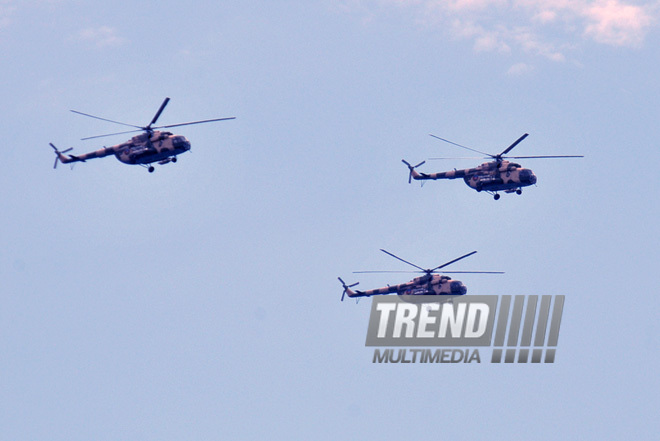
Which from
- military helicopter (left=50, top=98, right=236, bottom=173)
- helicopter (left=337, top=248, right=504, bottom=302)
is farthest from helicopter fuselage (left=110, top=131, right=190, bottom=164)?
helicopter (left=337, top=248, right=504, bottom=302)

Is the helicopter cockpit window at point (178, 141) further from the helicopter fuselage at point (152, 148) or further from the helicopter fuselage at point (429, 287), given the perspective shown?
the helicopter fuselage at point (429, 287)

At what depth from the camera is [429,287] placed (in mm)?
122250

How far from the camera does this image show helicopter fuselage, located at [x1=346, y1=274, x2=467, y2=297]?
397 ft

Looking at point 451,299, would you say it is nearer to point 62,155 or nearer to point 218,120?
point 218,120

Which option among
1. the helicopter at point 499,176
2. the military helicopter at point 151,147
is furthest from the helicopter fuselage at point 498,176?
the military helicopter at point 151,147

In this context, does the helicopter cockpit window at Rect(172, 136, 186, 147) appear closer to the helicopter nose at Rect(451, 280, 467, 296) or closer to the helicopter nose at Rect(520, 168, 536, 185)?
the helicopter nose at Rect(451, 280, 467, 296)

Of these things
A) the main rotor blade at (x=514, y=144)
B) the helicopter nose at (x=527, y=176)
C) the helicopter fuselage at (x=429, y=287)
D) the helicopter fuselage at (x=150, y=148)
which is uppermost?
the main rotor blade at (x=514, y=144)

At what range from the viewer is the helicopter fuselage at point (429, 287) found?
12088 cm

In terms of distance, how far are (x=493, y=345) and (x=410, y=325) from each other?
27.7 feet

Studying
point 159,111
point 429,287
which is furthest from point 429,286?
point 159,111

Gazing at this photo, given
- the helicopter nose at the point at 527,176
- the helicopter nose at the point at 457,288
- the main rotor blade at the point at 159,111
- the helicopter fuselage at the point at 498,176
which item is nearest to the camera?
the main rotor blade at the point at 159,111

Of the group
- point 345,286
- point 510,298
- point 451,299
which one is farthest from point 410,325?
point 345,286

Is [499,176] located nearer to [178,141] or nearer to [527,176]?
[527,176]

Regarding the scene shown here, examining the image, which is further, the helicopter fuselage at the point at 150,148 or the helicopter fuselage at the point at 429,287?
the helicopter fuselage at the point at 429,287
